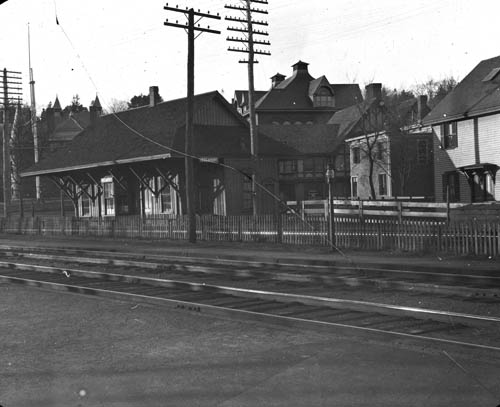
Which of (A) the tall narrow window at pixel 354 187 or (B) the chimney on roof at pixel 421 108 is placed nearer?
(A) the tall narrow window at pixel 354 187

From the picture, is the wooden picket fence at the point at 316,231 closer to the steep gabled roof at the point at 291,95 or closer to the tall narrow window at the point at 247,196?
the tall narrow window at the point at 247,196

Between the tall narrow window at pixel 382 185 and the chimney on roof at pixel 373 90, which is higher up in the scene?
the chimney on roof at pixel 373 90

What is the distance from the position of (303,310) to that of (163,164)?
23993mm

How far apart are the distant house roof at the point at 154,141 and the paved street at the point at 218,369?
22.4m

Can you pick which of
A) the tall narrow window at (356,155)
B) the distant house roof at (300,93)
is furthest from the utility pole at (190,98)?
the distant house roof at (300,93)

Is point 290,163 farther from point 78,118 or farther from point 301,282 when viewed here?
point 78,118

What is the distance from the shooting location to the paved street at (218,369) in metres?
5.11

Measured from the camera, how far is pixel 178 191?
108 ft

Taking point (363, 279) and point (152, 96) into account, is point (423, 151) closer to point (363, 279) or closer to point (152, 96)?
point (152, 96)

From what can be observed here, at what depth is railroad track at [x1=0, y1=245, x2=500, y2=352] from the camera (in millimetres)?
7269

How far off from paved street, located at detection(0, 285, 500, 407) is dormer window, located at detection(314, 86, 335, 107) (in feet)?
198

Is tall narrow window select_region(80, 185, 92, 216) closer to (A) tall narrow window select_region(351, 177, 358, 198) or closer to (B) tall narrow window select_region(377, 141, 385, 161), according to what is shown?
(A) tall narrow window select_region(351, 177, 358, 198)

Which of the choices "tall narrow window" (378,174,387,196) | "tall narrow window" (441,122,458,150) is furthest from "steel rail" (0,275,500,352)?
"tall narrow window" (378,174,387,196)

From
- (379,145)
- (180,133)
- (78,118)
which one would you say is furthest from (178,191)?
(78,118)
